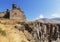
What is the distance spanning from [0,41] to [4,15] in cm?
5544

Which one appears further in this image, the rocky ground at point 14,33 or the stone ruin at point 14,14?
the stone ruin at point 14,14

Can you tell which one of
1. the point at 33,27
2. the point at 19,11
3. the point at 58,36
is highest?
the point at 19,11

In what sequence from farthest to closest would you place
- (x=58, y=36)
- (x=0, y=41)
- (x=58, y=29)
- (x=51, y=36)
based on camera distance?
(x=58, y=29), (x=58, y=36), (x=51, y=36), (x=0, y=41)

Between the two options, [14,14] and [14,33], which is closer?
[14,33]

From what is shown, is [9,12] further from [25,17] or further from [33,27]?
[33,27]

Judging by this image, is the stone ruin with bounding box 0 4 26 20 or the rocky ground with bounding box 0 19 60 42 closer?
the rocky ground with bounding box 0 19 60 42

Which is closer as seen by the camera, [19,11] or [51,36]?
[19,11]

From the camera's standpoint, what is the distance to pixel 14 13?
221 feet

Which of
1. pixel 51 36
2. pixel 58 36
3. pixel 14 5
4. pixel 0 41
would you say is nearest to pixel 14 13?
pixel 14 5

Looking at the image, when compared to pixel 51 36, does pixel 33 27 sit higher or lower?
higher

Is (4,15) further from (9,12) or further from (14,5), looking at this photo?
(14,5)

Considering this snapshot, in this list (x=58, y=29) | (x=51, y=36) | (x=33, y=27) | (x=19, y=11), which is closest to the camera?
(x=33, y=27)

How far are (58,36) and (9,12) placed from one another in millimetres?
32098

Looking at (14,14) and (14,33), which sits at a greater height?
(14,33)
